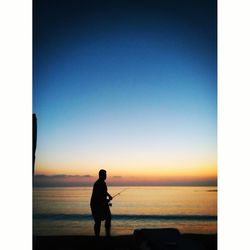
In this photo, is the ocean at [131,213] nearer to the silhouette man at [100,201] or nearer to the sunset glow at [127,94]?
the sunset glow at [127,94]

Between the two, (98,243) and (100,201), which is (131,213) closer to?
(98,243)

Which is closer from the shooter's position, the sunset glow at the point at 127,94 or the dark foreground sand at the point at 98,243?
the sunset glow at the point at 127,94

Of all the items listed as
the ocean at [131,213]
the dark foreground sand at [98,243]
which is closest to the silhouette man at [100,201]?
the dark foreground sand at [98,243]

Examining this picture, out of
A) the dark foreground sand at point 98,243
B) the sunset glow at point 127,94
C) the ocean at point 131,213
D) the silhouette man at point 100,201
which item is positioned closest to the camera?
the sunset glow at point 127,94

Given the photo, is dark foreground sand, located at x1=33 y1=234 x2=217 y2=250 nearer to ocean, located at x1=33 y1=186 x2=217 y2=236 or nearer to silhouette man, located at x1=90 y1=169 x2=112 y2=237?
silhouette man, located at x1=90 y1=169 x2=112 y2=237

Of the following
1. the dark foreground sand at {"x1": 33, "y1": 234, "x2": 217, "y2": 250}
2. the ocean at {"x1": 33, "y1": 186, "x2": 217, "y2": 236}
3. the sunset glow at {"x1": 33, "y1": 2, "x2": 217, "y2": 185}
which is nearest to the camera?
the sunset glow at {"x1": 33, "y1": 2, "x2": 217, "y2": 185}

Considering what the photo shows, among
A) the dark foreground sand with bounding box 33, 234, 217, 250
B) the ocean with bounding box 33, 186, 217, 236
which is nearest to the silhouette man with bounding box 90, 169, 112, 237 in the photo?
the dark foreground sand with bounding box 33, 234, 217, 250

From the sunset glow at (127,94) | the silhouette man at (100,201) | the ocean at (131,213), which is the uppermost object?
the sunset glow at (127,94)

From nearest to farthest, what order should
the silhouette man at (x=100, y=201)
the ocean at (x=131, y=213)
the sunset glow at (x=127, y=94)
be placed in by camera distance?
1. the sunset glow at (x=127, y=94)
2. the silhouette man at (x=100, y=201)
3. the ocean at (x=131, y=213)
